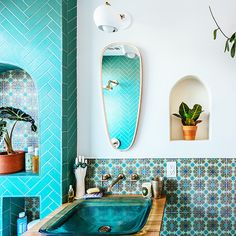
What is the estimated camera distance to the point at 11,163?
1.92 metres

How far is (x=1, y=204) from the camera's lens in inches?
73.2

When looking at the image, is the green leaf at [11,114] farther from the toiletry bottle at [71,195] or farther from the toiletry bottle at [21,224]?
the toiletry bottle at [21,224]

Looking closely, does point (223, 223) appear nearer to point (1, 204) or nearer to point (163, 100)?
point (163, 100)

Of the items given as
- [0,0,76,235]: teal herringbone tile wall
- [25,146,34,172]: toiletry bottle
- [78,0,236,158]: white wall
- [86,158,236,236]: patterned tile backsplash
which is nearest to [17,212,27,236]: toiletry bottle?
[0,0,76,235]: teal herringbone tile wall

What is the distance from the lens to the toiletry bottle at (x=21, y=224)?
2.01m

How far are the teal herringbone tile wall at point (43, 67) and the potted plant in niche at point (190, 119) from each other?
0.90 metres

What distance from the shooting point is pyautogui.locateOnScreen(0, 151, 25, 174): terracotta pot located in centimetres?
189

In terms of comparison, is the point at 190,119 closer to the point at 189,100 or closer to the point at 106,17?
the point at 189,100

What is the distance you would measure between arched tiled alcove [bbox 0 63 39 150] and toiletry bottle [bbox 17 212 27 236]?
528 mm

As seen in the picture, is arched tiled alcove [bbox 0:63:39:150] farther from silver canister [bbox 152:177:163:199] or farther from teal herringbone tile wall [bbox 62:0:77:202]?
silver canister [bbox 152:177:163:199]

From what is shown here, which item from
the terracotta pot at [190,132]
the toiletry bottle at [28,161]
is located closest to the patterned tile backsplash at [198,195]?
the terracotta pot at [190,132]

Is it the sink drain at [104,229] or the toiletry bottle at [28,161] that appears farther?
the toiletry bottle at [28,161]

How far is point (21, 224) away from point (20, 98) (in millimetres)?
986

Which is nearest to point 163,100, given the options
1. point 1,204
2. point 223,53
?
point 223,53
